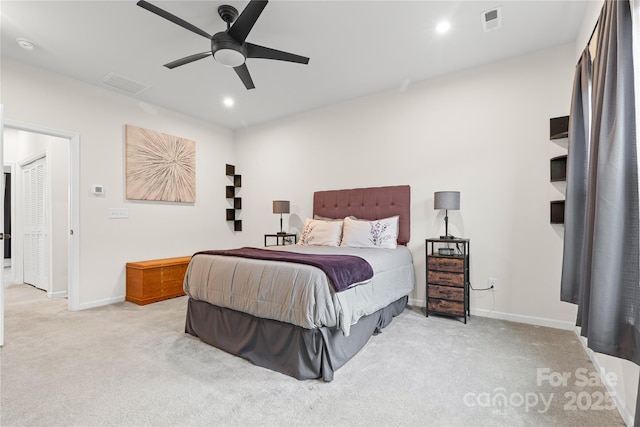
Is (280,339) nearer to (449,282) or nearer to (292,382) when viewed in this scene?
(292,382)

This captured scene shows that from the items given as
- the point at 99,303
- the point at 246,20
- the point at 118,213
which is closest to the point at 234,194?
the point at 118,213

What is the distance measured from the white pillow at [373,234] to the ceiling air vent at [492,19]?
2.15m

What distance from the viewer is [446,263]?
331cm

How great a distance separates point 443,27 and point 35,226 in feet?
21.6

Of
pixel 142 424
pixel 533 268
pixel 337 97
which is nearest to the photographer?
pixel 142 424

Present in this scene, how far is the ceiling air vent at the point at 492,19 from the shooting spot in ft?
8.70

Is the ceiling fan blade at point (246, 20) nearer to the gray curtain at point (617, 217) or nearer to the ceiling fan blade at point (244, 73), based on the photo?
the ceiling fan blade at point (244, 73)

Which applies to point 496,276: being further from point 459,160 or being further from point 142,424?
point 142,424

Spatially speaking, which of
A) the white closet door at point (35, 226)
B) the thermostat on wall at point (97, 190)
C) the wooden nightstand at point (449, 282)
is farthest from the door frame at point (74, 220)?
the wooden nightstand at point (449, 282)

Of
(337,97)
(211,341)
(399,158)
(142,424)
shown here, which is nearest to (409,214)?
(399,158)

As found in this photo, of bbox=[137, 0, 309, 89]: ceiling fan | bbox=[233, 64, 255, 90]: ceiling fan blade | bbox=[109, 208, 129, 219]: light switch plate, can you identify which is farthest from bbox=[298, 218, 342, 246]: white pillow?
bbox=[109, 208, 129, 219]: light switch plate

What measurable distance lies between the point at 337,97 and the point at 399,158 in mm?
1308

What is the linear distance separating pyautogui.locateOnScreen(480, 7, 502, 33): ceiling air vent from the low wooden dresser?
4.65 metres

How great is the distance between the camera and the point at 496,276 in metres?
3.43
